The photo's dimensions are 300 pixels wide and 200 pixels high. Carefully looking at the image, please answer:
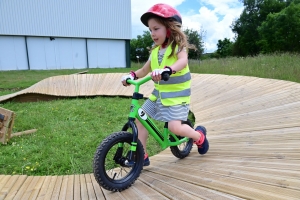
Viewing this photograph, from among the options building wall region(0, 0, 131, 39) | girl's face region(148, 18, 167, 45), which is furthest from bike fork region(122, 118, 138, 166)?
building wall region(0, 0, 131, 39)

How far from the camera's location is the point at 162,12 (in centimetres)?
222

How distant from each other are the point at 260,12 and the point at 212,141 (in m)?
42.0

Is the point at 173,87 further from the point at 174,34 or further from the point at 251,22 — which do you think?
the point at 251,22

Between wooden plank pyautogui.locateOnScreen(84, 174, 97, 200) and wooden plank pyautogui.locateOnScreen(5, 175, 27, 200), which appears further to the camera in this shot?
wooden plank pyautogui.locateOnScreen(5, 175, 27, 200)

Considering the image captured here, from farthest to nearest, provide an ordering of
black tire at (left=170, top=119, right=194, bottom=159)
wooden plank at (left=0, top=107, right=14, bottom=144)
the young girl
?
wooden plank at (left=0, top=107, right=14, bottom=144)
black tire at (left=170, top=119, right=194, bottom=159)
the young girl

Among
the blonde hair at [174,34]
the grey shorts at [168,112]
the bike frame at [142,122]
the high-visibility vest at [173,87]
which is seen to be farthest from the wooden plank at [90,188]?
the blonde hair at [174,34]

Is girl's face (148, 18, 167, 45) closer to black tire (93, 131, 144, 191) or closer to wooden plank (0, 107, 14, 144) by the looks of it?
black tire (93, 131, 144, 191)

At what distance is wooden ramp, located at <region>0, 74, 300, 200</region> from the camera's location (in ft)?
6.08

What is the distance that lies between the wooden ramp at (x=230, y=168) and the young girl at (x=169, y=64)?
0.39 meters

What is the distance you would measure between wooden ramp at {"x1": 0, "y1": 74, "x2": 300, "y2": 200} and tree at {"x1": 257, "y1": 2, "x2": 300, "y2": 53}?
2855cm

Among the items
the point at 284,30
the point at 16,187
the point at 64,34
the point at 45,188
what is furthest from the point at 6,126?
the point at 284,30

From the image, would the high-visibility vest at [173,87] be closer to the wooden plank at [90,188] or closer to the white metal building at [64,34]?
the wooden plank at [90,188]

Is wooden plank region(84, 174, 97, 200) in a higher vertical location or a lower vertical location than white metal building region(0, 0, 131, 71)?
lower

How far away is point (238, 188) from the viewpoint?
1819 mm
